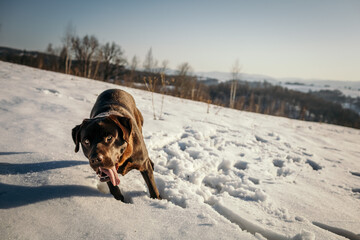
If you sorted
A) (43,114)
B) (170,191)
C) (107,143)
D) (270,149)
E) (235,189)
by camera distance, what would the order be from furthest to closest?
(270,149)
(43,114)
(235,189)
(170,191)
(107,143)

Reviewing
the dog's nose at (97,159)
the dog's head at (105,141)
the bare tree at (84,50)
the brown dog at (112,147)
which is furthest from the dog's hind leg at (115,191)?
the bare tree at (84,50)

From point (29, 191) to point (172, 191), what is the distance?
1440 millimetres

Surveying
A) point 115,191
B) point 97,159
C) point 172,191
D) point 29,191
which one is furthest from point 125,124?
point 29,191

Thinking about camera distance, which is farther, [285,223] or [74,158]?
[74,158]

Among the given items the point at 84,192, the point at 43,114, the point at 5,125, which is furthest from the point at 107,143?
the point at 43,114

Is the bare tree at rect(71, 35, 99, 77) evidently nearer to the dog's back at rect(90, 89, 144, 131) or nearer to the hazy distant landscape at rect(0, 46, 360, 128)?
the hazy distant landscape at rect(0, 46, 360, 128)

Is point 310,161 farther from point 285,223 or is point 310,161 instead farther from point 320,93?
point 320,93

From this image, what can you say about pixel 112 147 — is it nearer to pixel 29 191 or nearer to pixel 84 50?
pixel 29 191

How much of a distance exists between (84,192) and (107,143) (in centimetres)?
70

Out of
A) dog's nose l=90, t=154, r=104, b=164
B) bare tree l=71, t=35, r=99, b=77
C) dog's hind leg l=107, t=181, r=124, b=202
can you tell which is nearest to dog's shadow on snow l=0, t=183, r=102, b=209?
dog's hind leg l=107, t=181, r=124, b=202

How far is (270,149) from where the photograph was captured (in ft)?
14.1

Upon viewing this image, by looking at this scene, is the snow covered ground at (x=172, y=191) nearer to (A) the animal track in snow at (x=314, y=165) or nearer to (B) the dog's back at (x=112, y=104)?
(A) the animal track in snow at (x=314, y=165)

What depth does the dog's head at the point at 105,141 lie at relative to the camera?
147 centimetres

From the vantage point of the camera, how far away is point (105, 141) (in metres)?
1.60
